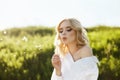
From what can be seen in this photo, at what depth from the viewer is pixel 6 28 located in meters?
14.6

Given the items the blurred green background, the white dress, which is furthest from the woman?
the blurred green background

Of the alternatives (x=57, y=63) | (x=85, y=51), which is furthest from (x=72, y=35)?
(x=57, y=63)

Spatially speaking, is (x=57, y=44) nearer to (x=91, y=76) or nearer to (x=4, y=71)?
(x=91, y=76)

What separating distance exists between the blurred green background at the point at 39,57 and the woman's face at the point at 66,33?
367 centimetres

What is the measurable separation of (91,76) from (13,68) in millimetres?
4268

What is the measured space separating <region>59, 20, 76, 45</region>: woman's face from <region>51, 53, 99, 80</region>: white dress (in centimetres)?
21

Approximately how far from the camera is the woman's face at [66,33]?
6.08 metres

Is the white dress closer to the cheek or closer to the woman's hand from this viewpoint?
the woman's hand

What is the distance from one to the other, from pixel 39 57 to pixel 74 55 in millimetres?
4245

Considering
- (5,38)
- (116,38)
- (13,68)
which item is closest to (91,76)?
(13,68)

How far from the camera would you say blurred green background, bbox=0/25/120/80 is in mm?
9859

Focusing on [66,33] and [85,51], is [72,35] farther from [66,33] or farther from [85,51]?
[85,51]

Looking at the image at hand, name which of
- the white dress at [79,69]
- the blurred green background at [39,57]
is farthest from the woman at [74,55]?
the blurred green background at [39,57]

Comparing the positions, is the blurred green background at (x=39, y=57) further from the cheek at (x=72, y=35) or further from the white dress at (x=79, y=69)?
the cheek at (x=72, y=35)
